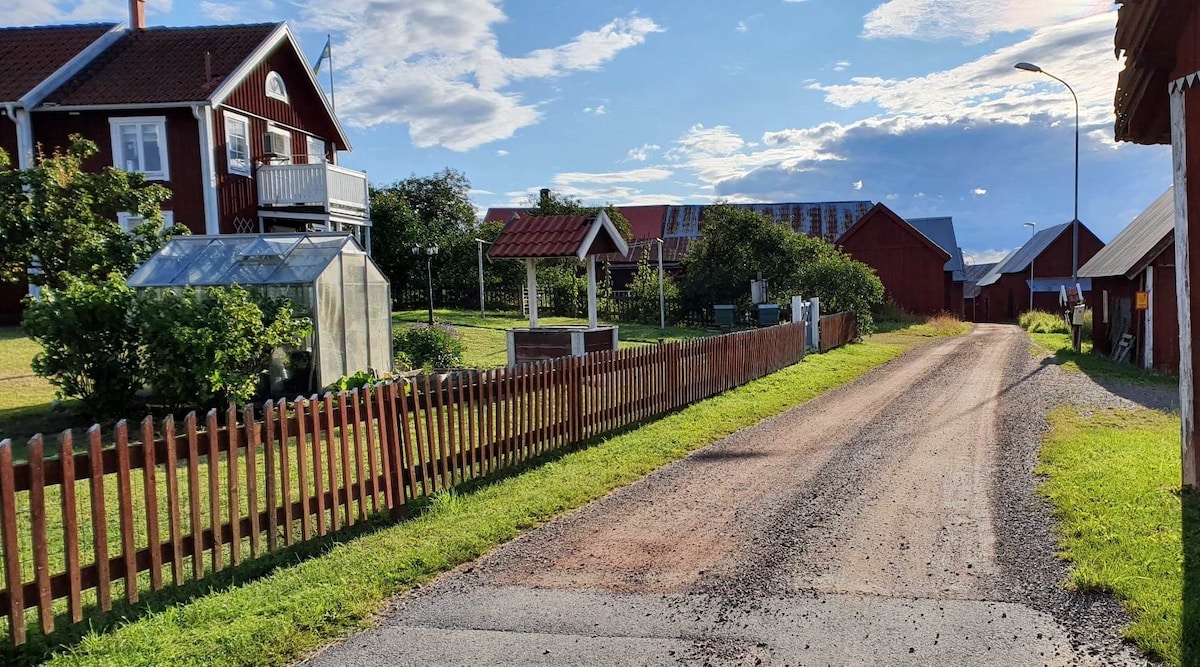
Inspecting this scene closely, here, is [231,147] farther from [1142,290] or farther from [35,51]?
[1142,290]

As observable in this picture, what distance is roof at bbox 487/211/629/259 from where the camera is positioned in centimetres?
1416

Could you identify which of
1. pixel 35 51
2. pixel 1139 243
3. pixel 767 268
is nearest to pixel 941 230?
pixel 767 268

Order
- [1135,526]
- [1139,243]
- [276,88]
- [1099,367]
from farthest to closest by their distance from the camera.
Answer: [276,88] < [1139,243] < [1099,367] < [1135,526]

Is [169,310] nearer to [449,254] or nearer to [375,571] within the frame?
[375,571]

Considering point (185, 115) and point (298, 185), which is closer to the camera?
point (185, 115)

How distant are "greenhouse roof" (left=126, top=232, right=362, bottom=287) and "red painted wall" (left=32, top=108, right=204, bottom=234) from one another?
26.4 feet

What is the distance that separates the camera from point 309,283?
11922 mm

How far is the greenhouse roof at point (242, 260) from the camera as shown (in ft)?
40.8

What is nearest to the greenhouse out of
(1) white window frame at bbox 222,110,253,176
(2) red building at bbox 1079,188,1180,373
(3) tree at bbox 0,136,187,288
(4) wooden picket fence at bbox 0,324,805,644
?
(3) tree at bbox 0,136,187,288

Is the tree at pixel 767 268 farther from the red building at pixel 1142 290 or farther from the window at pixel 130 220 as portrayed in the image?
the window at pixel 130 220

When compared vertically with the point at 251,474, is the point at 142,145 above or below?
above

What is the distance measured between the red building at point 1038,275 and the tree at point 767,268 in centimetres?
2785

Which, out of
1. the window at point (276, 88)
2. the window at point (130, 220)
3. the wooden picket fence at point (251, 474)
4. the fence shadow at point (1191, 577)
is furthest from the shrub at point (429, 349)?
the window at point (276, 88)

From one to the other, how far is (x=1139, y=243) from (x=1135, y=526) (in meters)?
17.7
